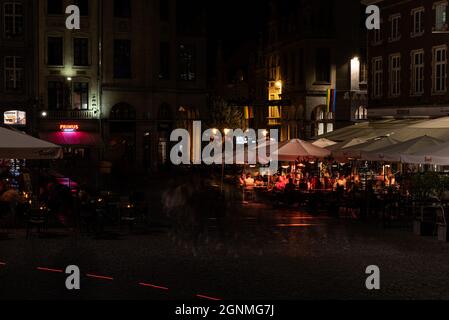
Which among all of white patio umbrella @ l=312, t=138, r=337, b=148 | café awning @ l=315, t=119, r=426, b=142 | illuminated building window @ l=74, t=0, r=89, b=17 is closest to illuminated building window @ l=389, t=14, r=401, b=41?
café awning @ l=315, t=119, r=426, b=142

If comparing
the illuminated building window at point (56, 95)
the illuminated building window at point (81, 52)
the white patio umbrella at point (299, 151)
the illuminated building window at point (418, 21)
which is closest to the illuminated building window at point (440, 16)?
the illuminated building window at point (418, 21)

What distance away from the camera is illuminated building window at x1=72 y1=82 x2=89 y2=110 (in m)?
60.2

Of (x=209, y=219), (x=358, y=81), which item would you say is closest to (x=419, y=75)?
(x=209, y=219)

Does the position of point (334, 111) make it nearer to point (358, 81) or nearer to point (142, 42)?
point (358, 81)

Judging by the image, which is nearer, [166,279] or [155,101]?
[166,279]

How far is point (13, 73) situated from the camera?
58.6 metres

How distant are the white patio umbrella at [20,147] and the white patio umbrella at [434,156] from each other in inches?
379

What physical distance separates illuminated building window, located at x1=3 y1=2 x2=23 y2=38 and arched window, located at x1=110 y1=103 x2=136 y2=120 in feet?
26.8

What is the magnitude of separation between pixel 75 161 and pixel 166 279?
43.3 meters

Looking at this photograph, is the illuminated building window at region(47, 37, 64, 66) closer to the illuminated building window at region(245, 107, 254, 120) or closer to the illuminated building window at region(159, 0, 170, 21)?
the illuminated building window at region(159, 0, 170, 21)

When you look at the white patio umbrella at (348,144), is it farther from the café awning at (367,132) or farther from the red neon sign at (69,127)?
the red neon sign at (69,127)

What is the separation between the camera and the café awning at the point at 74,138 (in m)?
55.8

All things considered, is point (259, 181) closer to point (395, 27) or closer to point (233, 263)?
point (395, 27)

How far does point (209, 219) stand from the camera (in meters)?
27.0
